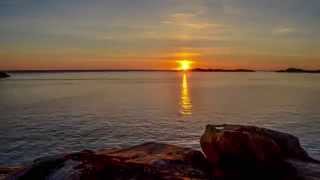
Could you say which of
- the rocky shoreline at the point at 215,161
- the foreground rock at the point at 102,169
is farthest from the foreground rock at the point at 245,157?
the foreground rock at the point at 102,169

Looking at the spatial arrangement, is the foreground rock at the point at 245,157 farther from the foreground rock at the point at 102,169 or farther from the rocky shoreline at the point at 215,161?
the foreground rock at the point at 102,169

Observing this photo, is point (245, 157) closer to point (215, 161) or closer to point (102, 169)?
point (215, 161)

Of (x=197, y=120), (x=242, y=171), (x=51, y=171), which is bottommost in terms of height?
(x=197, y=120)

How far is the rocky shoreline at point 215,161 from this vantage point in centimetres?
1246

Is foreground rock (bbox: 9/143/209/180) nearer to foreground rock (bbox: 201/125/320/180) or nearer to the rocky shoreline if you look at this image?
the rocky shoreline

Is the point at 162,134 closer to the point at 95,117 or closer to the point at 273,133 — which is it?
the point at 95,117

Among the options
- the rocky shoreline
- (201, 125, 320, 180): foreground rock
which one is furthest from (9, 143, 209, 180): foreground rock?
(201, 125, 320, 180): foreground rock

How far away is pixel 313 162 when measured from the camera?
17.8 metres

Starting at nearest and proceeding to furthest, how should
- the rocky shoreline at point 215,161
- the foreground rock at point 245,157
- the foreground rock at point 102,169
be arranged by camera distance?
the foreground rock at point 102,169 → the rocky shoreline at point 215,161 → the foreground rock at point 245,157

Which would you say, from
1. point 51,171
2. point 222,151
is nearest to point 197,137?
point 222,151

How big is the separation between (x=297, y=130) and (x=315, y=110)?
2104cm

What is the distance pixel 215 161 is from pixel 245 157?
48.0 inches

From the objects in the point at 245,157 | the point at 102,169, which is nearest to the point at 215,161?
the point at 245,157

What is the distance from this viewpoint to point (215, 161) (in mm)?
15727
